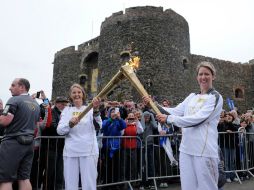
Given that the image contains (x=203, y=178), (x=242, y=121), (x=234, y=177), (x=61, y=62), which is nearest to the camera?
(x=203, y=178)

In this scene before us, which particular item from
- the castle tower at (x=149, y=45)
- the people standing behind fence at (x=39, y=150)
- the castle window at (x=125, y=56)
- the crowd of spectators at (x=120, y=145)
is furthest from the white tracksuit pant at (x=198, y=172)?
the castle window at (x=125, y=56)

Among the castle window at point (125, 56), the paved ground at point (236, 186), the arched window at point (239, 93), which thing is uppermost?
the castle window at point (125, 56)

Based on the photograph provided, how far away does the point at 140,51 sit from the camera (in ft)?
64.9

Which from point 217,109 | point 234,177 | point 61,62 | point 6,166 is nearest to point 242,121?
point 234,177

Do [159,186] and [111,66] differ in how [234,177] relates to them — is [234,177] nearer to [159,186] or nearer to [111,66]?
[159,186]

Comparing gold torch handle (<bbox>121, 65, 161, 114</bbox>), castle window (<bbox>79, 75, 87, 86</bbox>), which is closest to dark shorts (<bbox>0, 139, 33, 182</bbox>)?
gold torch handle (<bbox>121, 65, 161, 114</bbox>)

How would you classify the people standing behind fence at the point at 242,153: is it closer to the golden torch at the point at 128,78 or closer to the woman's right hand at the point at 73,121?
the golden torch at the point at 128,78

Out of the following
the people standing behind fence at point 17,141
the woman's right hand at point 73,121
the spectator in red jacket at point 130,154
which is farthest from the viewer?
the spectator in red jacket at point 130,154

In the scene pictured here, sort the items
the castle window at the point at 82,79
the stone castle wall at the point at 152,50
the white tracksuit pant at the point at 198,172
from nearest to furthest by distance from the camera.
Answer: the white tracksuit pant at the point at 198,172 < the stone castle wall at the point at 152,50 < the castle window at the point at 82,79

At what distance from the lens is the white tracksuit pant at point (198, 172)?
11.5 feet

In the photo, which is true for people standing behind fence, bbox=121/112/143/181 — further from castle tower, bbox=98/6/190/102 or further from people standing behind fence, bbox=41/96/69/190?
castle tower, bbox=98/6/190/102

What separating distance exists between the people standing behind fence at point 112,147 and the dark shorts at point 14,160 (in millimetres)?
2526

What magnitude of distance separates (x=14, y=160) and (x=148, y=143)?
370cm

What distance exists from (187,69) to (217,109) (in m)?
19.5
